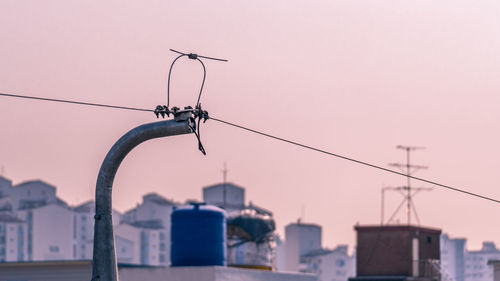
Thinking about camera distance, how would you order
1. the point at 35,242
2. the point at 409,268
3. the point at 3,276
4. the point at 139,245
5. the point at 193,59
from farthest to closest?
Answer: the point at 139,245 → the point at 35,242 → the point at 409,268 → the point at 3,276 → the point at 193,59

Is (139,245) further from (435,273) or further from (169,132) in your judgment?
(169,132)

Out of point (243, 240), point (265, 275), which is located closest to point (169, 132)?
point (265, 275)

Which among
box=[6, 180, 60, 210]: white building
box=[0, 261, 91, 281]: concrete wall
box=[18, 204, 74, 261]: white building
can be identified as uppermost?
box=[6, 180, 60, 210]: white building

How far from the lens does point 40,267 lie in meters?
42.0

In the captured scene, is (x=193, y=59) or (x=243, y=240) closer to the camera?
(x=193, y=59)

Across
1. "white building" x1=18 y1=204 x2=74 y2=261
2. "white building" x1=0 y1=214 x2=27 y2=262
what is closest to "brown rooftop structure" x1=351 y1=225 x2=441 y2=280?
"white building" x1=18 y1=204 x2=74 y2=261

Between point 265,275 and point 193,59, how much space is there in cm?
3127

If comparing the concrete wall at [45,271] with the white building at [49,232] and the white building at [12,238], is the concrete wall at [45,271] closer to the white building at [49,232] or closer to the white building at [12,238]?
the white building at [49,232]

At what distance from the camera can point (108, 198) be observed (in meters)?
16.8

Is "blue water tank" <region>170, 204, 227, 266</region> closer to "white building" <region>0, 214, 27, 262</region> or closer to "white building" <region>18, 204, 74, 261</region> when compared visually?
"white building" <region>18, 204, 74, 261</region>

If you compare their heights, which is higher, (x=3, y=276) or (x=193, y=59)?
(x=193, y=59)

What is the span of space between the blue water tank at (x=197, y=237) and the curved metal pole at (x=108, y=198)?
2750 cm

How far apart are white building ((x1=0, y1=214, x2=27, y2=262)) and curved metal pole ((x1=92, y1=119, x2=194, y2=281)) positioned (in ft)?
548

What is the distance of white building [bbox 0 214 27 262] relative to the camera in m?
180
